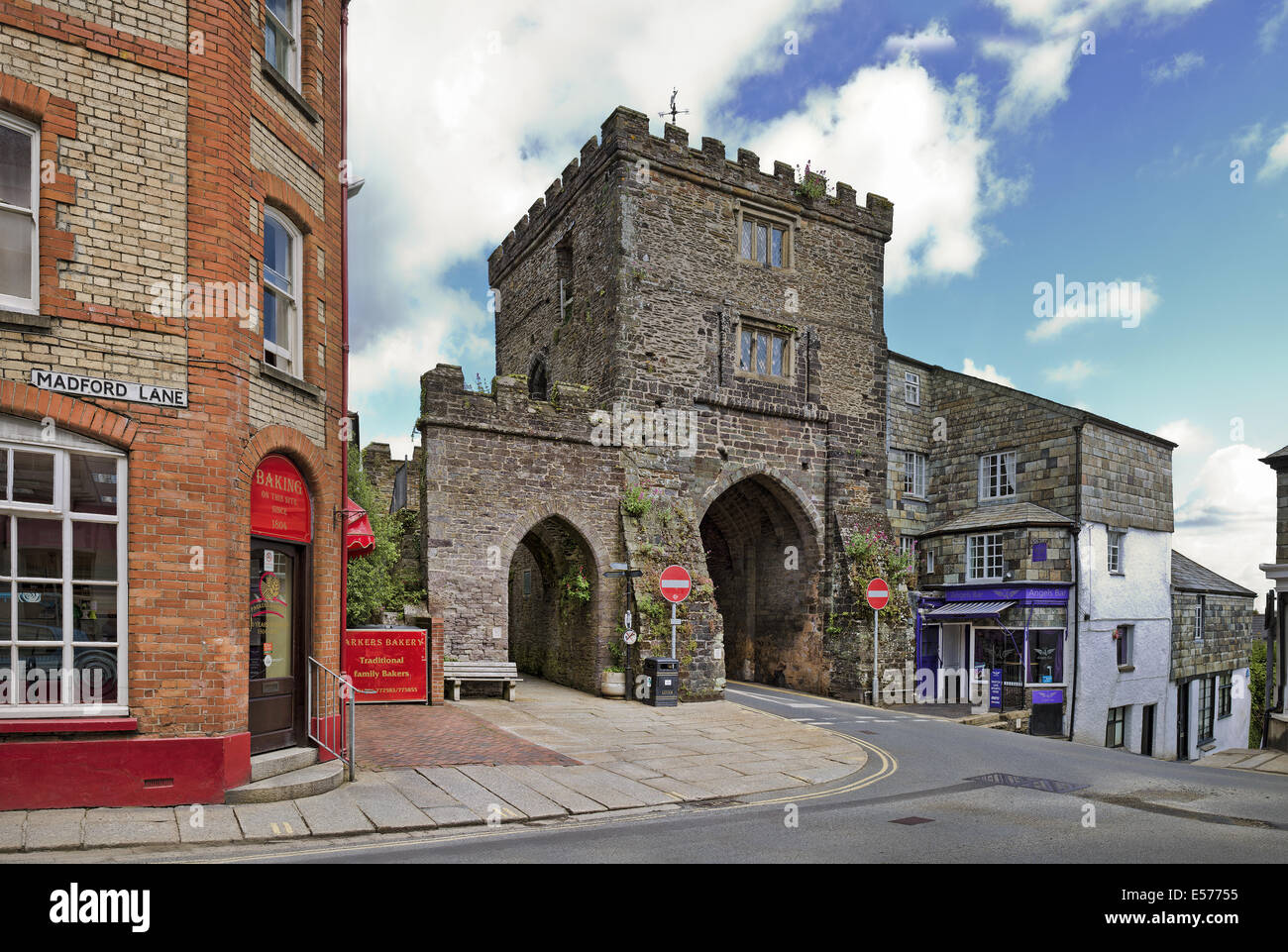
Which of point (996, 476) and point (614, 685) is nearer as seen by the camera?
point (614, 685)

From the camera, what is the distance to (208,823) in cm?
797

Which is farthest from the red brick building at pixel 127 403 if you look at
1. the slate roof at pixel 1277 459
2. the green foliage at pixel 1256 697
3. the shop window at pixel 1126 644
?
the green foliage at pixel 1256 697

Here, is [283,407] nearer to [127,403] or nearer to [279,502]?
[279,502]

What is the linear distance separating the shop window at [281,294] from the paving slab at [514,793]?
547cm

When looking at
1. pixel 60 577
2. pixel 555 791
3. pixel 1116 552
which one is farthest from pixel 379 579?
pixel 1116 552

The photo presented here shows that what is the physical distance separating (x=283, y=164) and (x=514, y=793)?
26.4 feet

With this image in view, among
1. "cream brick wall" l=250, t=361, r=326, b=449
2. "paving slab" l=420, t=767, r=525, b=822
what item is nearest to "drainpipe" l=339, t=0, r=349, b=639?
"cream brick wall" l=250, t=361, r=326, b=449

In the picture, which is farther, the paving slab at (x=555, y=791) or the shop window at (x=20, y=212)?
the paving slab at (x=555, y=791)

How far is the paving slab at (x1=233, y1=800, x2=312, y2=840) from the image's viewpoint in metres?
7.76

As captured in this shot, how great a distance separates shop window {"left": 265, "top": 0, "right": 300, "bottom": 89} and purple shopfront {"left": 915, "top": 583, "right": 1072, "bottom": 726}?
68.4 ft

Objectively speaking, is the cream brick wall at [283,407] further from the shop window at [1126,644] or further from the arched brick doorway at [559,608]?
the shop window at [1126,644]

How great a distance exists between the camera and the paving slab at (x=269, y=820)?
306 inches
